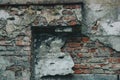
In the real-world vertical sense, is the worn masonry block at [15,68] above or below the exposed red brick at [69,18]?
below

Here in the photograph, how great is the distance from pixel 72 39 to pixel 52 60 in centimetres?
37

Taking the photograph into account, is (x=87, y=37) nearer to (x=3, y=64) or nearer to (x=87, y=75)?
(x=87, y=75)

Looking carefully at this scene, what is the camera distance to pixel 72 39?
169 inches

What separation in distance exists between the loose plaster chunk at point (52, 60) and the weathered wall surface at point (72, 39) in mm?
84

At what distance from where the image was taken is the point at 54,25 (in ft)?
13.9

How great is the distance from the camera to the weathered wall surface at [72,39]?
423 cm

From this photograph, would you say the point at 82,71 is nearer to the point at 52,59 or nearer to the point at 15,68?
the point at 52,59

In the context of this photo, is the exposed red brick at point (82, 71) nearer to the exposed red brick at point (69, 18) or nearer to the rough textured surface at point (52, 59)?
the rough textured surface at point (52, 59)

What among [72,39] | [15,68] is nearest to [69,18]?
[72,39]

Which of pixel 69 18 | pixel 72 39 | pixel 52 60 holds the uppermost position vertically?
pixel 69 18

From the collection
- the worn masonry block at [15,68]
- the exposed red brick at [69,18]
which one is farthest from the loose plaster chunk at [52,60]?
the exposed red brick at [69,18]

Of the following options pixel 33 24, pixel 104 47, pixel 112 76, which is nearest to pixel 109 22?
pixel 104 47

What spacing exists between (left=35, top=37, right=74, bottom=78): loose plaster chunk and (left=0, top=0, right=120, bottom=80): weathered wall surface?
0.27 ft

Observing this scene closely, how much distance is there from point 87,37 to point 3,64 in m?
1.12
